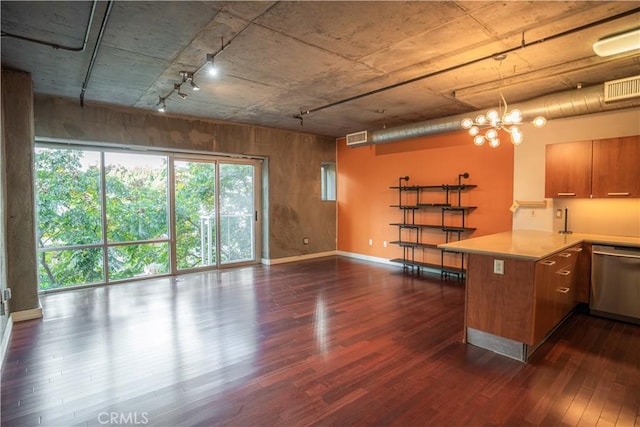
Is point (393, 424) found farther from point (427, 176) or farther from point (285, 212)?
point (285, 212)

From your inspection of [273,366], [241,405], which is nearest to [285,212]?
[273,366]

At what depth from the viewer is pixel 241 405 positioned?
2.23m

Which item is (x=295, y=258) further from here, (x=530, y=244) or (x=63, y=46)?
(x=63, y=46)

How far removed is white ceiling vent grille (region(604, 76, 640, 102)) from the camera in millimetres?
3371

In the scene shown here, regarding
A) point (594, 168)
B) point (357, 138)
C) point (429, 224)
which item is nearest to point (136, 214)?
point (357, 138)

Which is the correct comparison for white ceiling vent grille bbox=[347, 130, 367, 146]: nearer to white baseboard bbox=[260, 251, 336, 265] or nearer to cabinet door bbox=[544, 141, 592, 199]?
white baseboard bbox=[260, 251, 336, 265]

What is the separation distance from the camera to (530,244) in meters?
3.37

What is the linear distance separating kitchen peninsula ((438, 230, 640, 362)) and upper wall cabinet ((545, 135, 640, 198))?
2.48 ft

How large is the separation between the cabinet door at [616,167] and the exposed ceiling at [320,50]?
0.76 meters

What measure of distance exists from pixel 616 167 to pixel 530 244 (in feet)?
5.40

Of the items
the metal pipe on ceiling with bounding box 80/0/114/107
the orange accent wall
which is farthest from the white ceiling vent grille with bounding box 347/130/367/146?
the metal pipe on ceiling with bounding box 80/0/114/107

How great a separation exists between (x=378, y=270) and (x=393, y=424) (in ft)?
14.4

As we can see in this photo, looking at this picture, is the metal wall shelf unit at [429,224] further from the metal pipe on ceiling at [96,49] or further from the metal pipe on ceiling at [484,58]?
the metal pipe on ceiling at [96,49]
